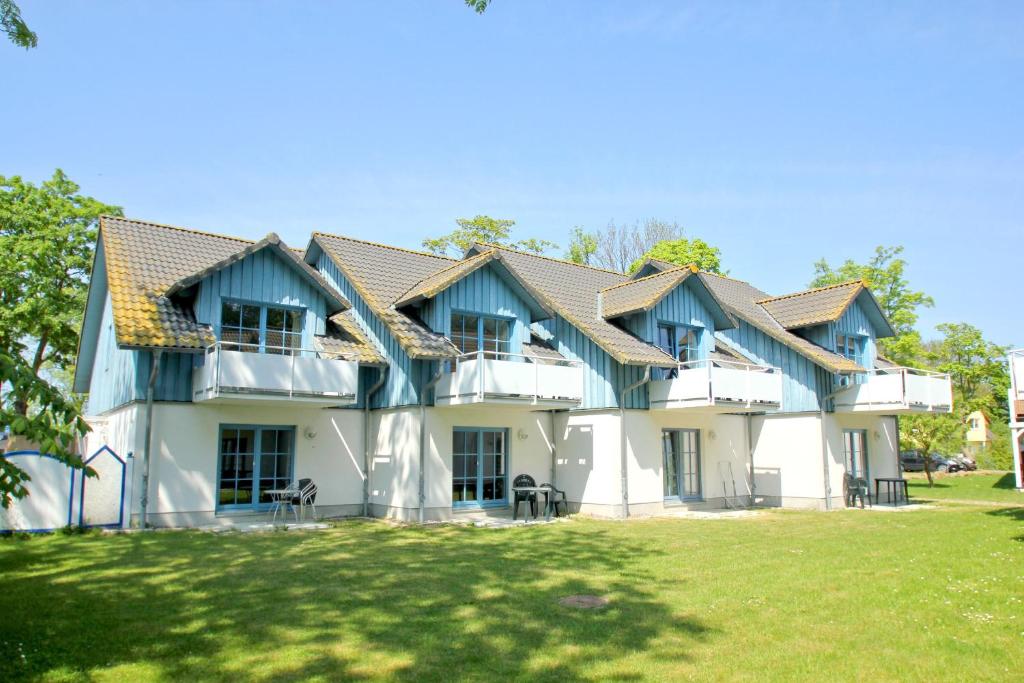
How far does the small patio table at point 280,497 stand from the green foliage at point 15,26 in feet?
→ 32.5

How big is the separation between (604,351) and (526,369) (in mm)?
2757

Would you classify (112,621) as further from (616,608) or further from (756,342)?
(756,342)

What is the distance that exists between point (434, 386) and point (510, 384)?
1.89m

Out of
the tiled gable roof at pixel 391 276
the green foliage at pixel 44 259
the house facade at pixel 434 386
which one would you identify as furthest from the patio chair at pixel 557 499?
the green foliage at pixel 44 259

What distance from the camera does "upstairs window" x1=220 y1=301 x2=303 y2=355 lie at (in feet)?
57.7

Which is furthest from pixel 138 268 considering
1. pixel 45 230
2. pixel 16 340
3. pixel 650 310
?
pixel 16 340

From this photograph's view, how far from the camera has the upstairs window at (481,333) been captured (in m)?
19.4

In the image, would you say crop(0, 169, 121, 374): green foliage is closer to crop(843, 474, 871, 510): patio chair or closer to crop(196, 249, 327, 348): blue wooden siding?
crop(196, 249, 327, 348): blue wooden siding

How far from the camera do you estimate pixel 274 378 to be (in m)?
16.3

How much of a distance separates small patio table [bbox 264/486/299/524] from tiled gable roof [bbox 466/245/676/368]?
25.4 ft

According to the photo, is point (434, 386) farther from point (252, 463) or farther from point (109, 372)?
point (109, 372)

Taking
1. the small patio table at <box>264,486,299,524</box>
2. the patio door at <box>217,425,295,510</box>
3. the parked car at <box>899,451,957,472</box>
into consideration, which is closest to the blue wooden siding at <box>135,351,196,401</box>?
the patio door at <box>217,425,295,510</box>

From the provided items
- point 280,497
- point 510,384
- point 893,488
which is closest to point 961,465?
point 893,488

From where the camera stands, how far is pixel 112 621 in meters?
8.03
